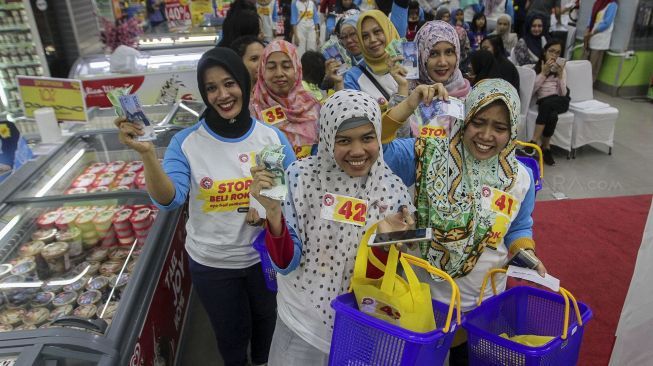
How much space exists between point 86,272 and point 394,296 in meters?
1.57

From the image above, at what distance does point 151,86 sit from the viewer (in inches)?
199

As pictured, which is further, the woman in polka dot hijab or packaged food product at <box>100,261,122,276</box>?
packaged food product at <box>100,261,122,276</box>

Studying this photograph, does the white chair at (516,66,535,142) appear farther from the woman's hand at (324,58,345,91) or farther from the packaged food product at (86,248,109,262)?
the packaged food product at (86,248,109,262)

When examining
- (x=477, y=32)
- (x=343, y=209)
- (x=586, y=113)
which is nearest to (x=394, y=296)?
(x=343, y=209)

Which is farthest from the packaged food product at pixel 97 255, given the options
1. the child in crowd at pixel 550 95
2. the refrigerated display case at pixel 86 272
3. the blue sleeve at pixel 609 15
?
the blue sleeve at pixel 609 15

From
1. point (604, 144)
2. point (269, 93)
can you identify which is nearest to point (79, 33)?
point (269, 93)

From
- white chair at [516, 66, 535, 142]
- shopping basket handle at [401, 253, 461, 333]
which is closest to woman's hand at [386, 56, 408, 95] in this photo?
shopping basket handle at [401, 253, 461, 333]

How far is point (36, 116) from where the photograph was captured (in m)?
2.92

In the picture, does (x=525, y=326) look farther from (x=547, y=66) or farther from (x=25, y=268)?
(x=547, y=66)

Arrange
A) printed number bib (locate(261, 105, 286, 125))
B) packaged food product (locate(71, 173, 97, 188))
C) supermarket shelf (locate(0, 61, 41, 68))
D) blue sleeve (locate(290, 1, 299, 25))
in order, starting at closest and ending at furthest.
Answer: printed number bib (locate(261, 105, 286, 125))
packaged food product (locate(71, 173, 97, 188))
supermarket shelf (locate(0, 61, 41, 68))
blue sleeve (locate(290, 1, 299, 25))

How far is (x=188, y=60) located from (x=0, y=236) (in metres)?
3.76

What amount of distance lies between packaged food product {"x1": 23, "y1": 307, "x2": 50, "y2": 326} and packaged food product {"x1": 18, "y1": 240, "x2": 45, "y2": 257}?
0.36 metres

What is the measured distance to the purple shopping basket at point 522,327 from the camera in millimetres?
1518

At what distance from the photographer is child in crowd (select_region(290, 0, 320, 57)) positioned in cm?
853
